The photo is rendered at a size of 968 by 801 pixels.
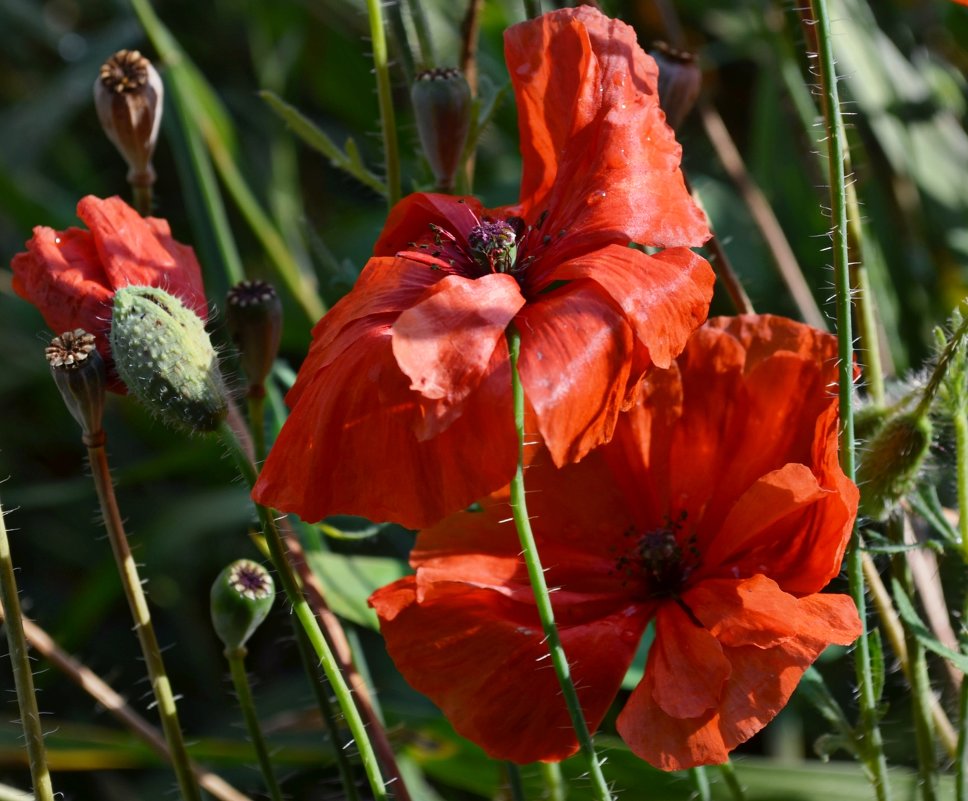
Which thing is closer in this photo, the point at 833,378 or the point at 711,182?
the point at 833,378

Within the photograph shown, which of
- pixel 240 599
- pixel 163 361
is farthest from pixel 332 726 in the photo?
pixel 163 361

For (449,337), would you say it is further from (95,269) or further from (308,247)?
(308,247)

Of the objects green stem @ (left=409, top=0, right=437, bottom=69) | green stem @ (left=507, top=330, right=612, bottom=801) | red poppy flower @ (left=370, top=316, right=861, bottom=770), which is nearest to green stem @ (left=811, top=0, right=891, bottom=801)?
red poppy flower @ (left=370, top=316, right=861, bottom=770)

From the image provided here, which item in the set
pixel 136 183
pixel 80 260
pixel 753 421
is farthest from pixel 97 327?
pixel 753 421

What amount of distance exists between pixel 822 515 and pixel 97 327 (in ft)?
1.01

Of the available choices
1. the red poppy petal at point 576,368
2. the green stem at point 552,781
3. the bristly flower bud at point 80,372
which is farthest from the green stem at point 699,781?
the bristly flower bud at point 80,372

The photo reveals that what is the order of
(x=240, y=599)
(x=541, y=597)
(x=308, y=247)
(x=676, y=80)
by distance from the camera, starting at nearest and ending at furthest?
(x=541, y=597) → (x=240, y=599) → (x=676, y=80) → (x=308, y=247)

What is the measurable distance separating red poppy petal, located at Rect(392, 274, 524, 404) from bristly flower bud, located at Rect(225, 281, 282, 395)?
14cm

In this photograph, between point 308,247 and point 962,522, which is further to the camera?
point 308,247

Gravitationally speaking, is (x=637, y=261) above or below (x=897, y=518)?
above

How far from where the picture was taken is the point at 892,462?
49 centimetres

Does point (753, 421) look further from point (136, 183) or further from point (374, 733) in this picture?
point (136, 183)

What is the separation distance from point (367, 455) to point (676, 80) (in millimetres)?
285

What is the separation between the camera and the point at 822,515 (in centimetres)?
47
